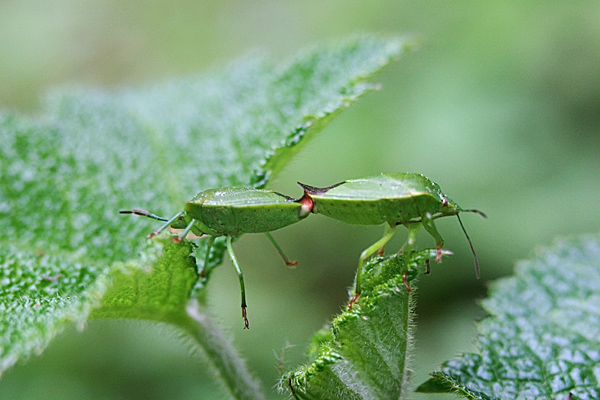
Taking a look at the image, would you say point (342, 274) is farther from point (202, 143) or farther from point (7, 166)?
point (7, 166)

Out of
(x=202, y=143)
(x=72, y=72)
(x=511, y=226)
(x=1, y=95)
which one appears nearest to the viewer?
(x=202, y=143)

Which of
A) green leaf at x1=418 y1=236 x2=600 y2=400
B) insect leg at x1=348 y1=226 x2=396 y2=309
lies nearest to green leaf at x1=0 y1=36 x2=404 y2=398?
insect leg at x1=348 y1=226 x2=396 y2=309

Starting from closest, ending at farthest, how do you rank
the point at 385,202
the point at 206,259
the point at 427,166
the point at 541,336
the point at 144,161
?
the point at 385,202
the point at 206,259
the point at 541,336
the point at 144,161
the point at 427,166

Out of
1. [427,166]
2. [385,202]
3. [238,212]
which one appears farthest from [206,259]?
[427,166]

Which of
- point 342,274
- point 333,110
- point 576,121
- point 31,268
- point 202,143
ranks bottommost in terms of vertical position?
point 342,274

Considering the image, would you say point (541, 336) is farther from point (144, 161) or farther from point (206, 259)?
point (144, 161)

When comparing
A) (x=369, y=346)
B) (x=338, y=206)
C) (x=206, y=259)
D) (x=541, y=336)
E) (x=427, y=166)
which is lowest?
(x=427, y=166)

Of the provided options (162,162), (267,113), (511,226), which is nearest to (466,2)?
(511,226)

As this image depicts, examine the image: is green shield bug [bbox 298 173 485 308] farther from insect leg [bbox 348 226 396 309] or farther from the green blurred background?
the green blurred background
